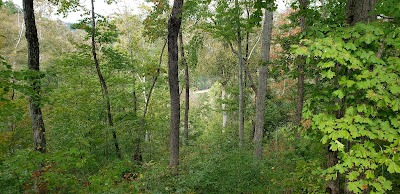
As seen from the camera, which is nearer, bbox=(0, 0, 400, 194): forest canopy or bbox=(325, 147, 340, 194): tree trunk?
bbox=(0, 0, 400, 194): forest canopy

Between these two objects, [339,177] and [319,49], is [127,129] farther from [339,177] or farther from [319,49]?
[319,49]

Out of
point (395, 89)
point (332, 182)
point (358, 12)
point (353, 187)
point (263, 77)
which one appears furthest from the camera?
point (263, 77)

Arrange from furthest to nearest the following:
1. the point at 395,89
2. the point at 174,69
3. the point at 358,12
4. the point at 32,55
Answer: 1. the point at 174,69
2. the point at 32,55
3. the point at 358,12
4. the point at 395,89

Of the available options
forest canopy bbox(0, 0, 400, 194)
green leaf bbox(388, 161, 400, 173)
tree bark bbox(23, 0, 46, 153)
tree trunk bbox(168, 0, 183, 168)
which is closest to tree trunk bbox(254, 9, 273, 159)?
forest canopy bbox(0, 0, 400, 194)

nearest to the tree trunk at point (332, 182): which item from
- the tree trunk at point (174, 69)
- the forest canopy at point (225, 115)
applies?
the forest canopy at point (225, 115)

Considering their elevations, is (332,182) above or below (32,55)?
below

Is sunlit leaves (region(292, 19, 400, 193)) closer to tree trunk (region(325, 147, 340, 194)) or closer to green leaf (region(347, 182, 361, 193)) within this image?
green leaf (region(347, 182, 361, 193))

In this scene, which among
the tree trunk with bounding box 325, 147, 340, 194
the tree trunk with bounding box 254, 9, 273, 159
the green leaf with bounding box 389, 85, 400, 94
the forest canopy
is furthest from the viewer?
the tree trunk with bounding box 254, 9, 273, 159

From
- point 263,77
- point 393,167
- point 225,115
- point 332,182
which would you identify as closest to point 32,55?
point 263,77

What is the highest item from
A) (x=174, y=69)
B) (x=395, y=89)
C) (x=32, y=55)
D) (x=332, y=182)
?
(x=32, y=55)

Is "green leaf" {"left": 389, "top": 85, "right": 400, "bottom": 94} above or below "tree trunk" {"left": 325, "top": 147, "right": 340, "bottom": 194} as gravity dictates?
above

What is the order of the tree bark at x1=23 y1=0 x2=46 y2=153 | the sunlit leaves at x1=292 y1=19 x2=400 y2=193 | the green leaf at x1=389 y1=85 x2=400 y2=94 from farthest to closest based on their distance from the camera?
the tree bark at x1=23 y1=0 x2=46 y2=153 → the sunlit leaves at x1=292 y1=19 x2=400 y2=193 → the green leaf at x1=389 y1=85 x2=400 y2=94

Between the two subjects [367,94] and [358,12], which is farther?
[358,12]

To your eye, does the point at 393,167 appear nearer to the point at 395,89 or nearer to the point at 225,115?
the point at 395,89
